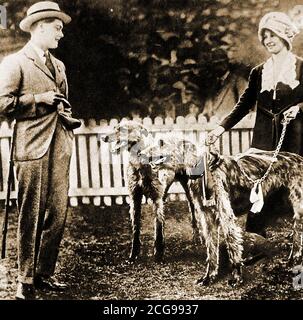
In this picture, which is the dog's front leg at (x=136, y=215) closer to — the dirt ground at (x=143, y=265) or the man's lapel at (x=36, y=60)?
the dirt ground at (x=143, y=265)

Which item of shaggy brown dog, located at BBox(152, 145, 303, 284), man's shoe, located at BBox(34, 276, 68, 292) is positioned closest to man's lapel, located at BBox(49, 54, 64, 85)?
shaggy brown dog, located at BBox(152, 145, 303, 284)

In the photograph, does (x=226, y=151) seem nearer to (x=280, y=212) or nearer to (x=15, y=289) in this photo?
(x=280, y=212)

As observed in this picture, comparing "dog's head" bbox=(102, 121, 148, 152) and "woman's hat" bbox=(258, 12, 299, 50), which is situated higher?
"woman's hat" bbox=(258, 12, 299, 50)

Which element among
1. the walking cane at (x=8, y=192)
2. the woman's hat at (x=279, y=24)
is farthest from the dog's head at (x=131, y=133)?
the woman's hat at (x=279, y=24)

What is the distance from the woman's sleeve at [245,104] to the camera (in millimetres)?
4348

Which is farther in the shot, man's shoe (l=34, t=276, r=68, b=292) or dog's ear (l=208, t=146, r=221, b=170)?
man's shoe (l=34, t=276, r=68, b=292)

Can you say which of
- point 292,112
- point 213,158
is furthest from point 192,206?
point 292,112

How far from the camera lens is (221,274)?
439 cm

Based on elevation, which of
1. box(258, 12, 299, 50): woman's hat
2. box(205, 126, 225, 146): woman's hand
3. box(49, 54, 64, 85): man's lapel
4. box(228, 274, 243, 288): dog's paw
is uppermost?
box(258, 12, 299, 50): woman's hat

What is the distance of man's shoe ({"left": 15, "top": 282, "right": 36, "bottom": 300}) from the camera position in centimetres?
445

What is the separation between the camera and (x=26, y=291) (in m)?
4.46

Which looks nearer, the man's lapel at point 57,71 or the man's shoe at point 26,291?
the man's lapel at point 57,71

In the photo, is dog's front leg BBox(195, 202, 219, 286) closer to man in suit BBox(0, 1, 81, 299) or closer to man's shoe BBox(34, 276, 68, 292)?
man in suit BBox(0, 1, 81, 299)

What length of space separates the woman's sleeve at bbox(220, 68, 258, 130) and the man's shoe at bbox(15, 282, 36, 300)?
1817 millimetres
